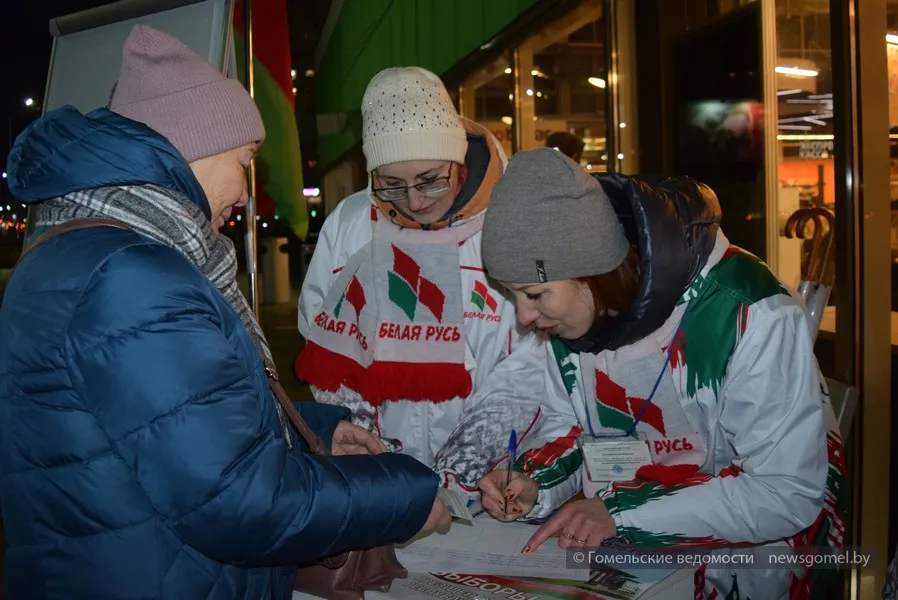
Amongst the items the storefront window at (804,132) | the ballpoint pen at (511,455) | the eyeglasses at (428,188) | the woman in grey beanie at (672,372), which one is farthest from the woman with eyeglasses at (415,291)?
the storefront window at (804,132)

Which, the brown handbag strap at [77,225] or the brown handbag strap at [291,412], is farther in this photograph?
the brown handbag strap at [291,412]

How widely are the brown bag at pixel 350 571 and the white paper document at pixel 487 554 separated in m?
0.09

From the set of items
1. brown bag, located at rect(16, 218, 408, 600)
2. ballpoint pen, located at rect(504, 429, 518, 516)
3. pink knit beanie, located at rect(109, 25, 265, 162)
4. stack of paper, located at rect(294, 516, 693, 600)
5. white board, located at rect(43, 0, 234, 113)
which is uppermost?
white board, located at rect(43, 0, 234, 113)

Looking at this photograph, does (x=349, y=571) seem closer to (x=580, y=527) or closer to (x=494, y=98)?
(x=580, y=527)

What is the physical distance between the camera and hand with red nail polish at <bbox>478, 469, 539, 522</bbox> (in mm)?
1740

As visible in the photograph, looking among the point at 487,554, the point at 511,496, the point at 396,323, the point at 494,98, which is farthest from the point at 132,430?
the point at 494,98

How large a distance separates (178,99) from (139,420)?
614 millimetres

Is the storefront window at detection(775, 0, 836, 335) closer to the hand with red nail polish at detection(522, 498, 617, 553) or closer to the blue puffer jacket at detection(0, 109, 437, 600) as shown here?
the hand with red nail polish at detection(522, 498, 617, 553)

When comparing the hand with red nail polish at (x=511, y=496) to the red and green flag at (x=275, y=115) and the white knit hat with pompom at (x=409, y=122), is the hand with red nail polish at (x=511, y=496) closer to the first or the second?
the white knit hat with pompom at (x=409, y=122)

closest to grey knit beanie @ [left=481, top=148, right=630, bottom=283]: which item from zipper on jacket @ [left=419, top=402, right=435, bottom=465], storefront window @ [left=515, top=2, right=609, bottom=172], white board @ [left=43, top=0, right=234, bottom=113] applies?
zipper on jacket @ [left=419, top=402, right=435, bottom=465]

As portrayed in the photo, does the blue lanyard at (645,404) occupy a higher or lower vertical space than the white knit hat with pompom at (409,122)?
lower

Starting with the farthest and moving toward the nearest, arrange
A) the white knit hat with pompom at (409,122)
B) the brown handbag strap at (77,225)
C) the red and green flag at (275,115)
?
the red and green flag at (275,115) < the white knit hat with pompom at (409,122) < the brown handbag strap at (77,225)

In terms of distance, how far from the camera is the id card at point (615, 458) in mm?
1694

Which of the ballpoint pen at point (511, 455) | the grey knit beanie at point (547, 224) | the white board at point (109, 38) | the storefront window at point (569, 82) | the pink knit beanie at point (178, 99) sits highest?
the storefront window at point (569, 82)
